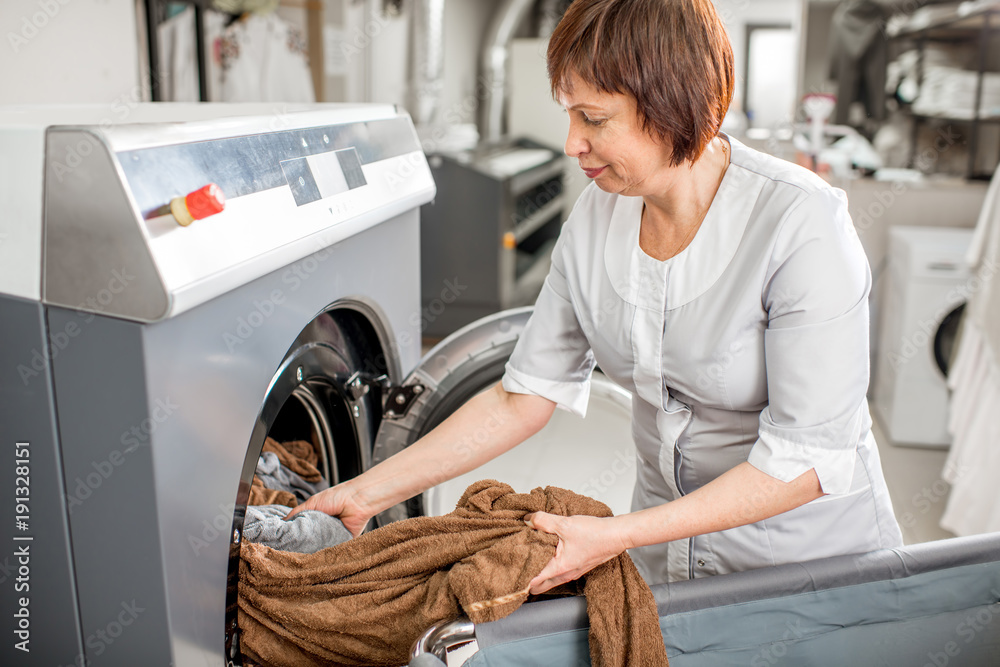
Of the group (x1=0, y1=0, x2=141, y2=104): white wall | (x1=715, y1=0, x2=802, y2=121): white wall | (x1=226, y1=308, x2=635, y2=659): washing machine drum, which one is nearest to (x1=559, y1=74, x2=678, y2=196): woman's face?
(x1=226, y1=308, x2=635, y2=659): washing machine drum

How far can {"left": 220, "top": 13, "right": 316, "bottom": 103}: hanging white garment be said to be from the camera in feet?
9.64

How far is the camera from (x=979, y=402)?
7.92 ft

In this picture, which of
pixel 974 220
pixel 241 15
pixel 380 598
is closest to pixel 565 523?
pixel 380 598

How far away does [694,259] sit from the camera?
98 cm

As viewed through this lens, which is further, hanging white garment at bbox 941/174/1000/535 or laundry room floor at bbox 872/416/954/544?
laundry room floor at bbox 872/416/954/544

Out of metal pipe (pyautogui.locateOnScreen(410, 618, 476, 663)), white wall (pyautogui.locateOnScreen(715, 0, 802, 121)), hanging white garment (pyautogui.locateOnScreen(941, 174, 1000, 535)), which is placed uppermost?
white wall (pyautogui.locateOnScreen(715, 0, 802, 121))

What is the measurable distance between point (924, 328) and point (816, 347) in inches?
93.3

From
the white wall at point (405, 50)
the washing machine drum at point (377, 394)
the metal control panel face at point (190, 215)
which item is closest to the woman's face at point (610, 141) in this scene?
the metal control panel face at point (190, 215)

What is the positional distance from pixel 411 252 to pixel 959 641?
3.18 feet

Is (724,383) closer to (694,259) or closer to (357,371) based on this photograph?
(694,259)

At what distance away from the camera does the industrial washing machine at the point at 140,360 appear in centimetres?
63

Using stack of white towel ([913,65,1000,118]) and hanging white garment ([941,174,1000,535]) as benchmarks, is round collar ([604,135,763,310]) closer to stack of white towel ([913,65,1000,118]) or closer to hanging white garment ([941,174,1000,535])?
hanging white garment ([941,174,1000,535])

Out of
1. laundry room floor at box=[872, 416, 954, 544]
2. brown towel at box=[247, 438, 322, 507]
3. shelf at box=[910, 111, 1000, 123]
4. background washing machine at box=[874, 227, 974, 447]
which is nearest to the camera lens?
brown towel at box=[247, 438, 322, 507]

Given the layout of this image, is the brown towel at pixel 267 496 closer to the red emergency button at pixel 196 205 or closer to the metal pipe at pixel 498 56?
the red emergency button at pixel 196 205
